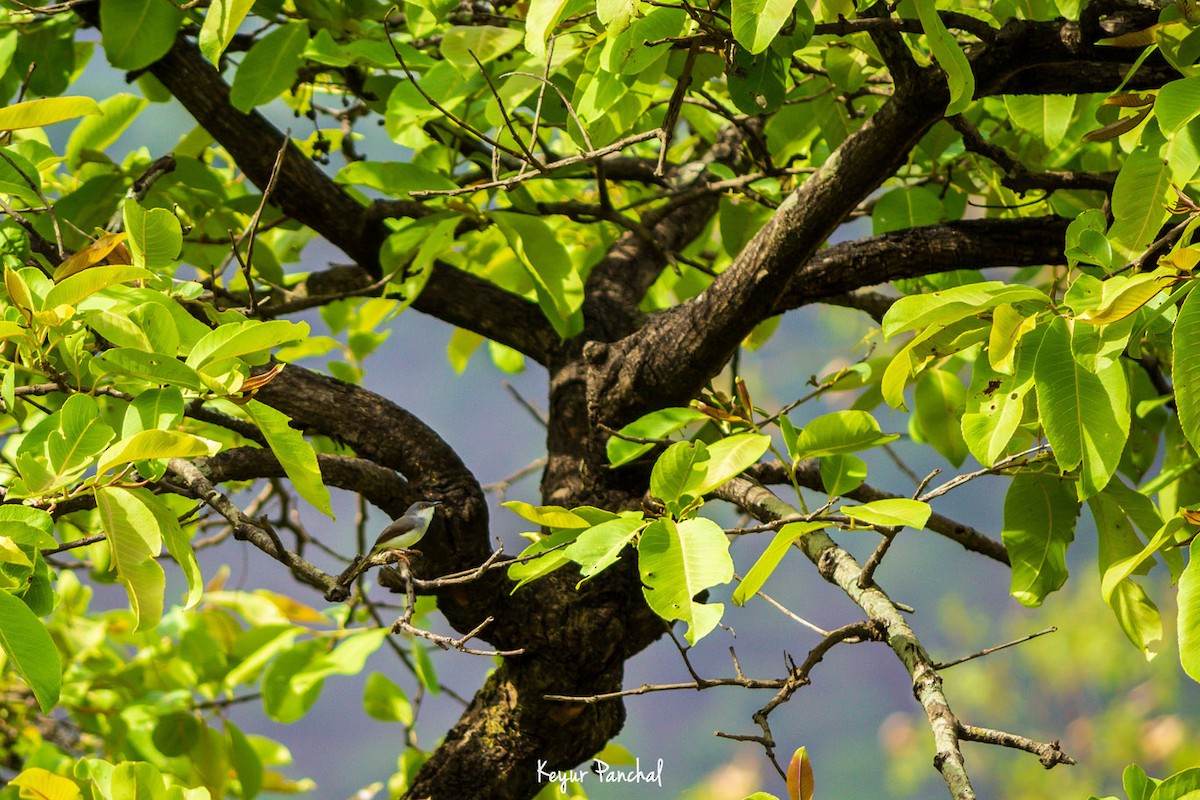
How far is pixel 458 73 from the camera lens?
112 cm

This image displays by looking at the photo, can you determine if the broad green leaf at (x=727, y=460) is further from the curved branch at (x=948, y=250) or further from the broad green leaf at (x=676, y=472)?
the curved branch at (x=948, y=250)

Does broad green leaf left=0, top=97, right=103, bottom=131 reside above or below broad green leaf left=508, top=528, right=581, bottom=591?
above

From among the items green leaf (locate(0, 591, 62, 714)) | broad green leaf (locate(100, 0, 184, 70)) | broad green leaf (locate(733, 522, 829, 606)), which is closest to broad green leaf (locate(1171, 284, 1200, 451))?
broad green leaf (locate(733, 522, 829, 606))

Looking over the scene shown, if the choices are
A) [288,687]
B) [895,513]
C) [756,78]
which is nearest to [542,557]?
[895,513]

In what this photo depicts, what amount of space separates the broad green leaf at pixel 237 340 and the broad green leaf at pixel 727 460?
1.09 ft

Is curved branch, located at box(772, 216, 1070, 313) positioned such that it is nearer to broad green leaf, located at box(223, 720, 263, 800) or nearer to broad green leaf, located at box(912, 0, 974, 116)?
broad green leaf, located at box(912, 0, 974, 116)

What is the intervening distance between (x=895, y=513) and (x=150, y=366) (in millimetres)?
550

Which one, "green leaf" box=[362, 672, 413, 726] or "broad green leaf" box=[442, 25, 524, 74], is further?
"green leaf" box=[362, 672, 413, 726]

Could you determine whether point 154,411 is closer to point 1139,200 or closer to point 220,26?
point 220,26

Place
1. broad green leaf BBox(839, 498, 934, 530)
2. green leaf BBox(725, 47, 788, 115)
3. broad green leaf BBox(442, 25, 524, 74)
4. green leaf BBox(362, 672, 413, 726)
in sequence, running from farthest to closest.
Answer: green leaf BBox(362, 672, 413, 726) → broad green leaf BBox(442, 25, 524, 74) → green leaf BBox(725, 47, 788, 115) → broad green leaf BBox(839, 498, 934, 530)

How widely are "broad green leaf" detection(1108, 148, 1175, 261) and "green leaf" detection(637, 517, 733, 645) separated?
1.29ft

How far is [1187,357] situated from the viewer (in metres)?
0.63

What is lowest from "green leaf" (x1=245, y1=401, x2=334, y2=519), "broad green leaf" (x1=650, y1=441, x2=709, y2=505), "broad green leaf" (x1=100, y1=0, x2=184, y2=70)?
"broad green leaf" (x1=650, y1=441, x2=709, y2=505)

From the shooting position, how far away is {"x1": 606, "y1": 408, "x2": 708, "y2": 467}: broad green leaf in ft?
→ 3.26
